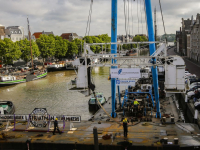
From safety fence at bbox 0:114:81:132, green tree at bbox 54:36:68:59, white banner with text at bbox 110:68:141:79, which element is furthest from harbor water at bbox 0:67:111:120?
green tree at bbox 54:36:68:59

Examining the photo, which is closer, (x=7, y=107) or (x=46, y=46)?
(x=7, y=107)

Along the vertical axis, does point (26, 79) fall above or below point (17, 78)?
below

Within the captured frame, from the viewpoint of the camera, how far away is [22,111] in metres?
30.1

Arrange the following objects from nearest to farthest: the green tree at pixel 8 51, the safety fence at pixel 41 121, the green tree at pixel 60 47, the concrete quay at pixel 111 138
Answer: the concrete quay at pixel 111 138 → the safety fence at pixel 41 121 → the green tree at pixel 8 51 → the green tree at pixel 60 47

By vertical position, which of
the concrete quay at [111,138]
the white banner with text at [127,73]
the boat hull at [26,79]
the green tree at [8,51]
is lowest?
the concrete quay at [111,138]

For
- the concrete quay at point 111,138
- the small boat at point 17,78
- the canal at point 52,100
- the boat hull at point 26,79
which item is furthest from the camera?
the small boat at point 17,78

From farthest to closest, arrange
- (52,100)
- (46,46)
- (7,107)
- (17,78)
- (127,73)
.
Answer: (46,46) → (17,78) → (52,100) → (7,107) → (127,73)

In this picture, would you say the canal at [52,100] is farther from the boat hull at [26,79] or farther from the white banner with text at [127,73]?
the white banner with text at [127,73]

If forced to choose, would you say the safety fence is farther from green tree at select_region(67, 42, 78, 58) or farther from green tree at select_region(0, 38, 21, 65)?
green tree at select_region(67, 42, 78, 58)

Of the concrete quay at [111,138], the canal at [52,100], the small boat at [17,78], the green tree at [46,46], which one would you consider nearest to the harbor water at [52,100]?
the canal at [52,100]

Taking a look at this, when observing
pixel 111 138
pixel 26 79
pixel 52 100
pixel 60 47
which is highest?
pixel 60 47

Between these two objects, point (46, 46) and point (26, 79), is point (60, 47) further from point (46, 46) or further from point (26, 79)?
point (26, 79)

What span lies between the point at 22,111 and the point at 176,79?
20902 mm

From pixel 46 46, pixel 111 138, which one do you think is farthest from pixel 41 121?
pixel 46 46
